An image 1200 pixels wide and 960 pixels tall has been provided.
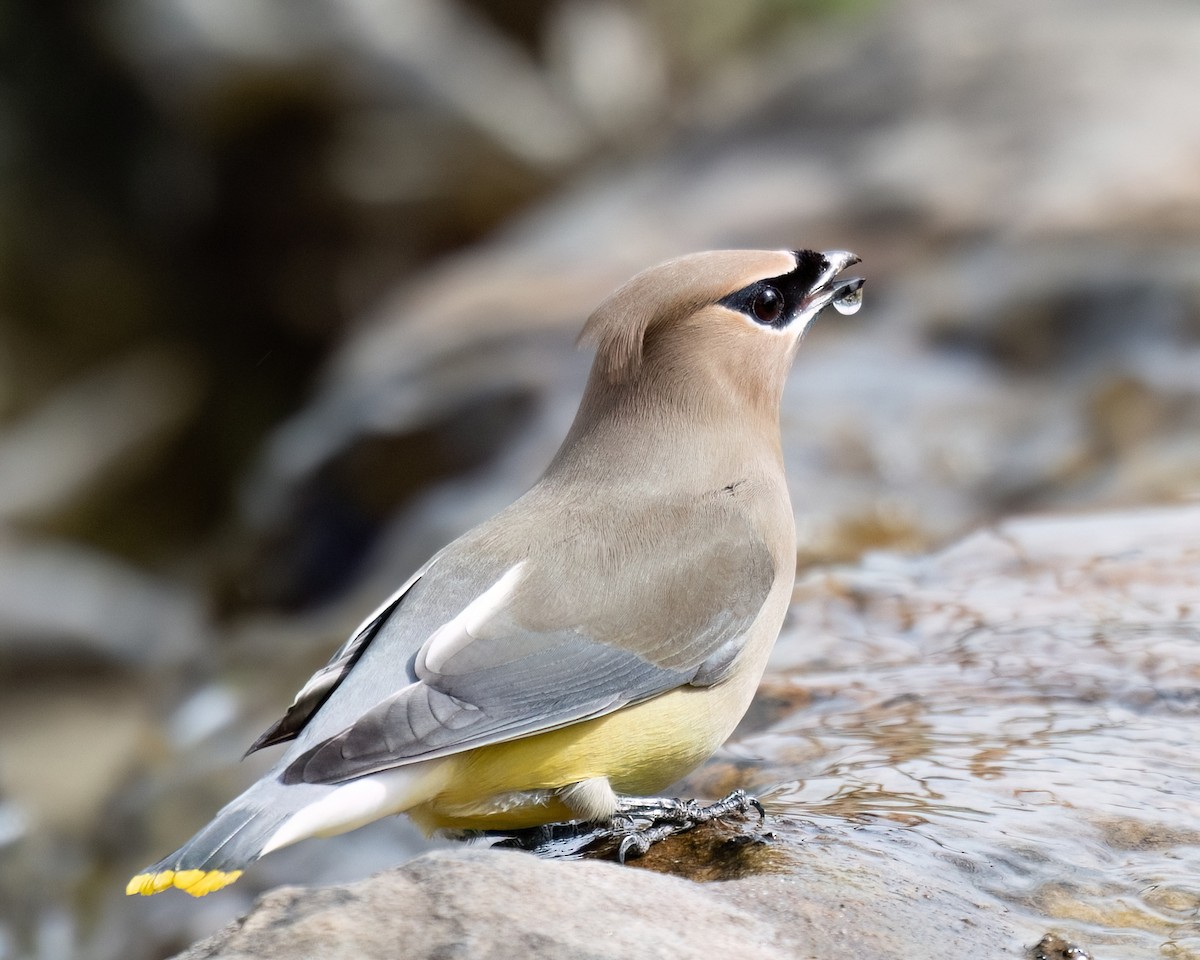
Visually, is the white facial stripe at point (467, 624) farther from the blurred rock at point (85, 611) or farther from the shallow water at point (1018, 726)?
the blurred rock at point (85, 611)

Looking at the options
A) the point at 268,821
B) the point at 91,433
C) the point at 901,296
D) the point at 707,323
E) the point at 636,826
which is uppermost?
the point at 91,433

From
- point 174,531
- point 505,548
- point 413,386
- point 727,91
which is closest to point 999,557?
point 505,548

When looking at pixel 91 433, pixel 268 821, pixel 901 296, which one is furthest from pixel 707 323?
pixel 91 433

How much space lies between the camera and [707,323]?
13.1ft

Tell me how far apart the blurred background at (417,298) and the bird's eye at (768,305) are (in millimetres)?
1881

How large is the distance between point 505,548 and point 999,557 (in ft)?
7.19

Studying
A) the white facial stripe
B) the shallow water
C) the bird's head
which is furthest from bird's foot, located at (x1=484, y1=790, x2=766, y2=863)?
the bird's head

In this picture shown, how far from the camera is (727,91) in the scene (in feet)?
36.3

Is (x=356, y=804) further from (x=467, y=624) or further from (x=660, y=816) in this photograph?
(x=660, y=816)

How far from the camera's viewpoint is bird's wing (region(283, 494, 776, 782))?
3.14 metres

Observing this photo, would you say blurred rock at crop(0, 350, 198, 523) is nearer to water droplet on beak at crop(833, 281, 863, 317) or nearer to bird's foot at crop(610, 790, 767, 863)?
water droplet on beak at crop(833, 281, 863, 317)

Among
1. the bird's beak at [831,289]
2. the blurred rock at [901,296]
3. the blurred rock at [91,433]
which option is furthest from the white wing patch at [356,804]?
the blurred rock at [91,433]

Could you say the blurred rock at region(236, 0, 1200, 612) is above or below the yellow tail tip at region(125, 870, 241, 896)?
above

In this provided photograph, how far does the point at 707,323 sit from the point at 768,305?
180mm
